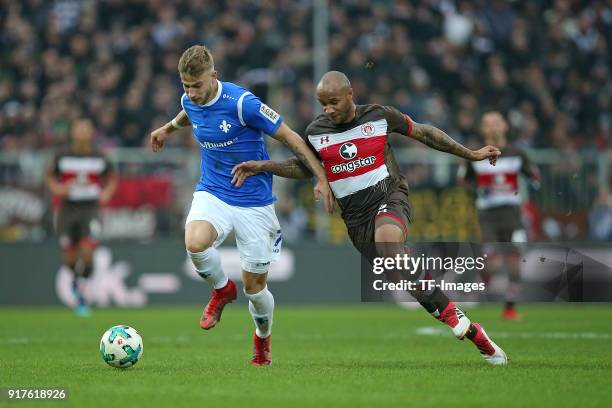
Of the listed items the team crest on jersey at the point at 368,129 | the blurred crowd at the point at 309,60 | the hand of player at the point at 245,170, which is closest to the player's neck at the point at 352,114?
the team crest on jersey at the point at 368,129

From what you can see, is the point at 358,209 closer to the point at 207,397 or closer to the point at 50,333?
the point at 207,397

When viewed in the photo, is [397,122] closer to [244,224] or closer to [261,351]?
[244,224]

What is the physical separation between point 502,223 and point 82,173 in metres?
6.48

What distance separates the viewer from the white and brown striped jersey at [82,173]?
16391 mm

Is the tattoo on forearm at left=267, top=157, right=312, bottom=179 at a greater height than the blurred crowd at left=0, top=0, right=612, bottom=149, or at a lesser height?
lesser

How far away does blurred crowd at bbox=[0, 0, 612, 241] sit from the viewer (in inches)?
780

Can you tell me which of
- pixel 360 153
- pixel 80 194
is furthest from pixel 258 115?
pixel 80 194

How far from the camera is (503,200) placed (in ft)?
51.1

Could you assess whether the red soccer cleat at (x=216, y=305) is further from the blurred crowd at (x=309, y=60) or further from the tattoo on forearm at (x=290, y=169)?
the blurred crowd at (x=309, y=60)

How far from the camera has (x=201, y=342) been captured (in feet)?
37.8

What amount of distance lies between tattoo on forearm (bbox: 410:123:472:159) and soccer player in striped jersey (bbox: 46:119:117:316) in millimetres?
8618

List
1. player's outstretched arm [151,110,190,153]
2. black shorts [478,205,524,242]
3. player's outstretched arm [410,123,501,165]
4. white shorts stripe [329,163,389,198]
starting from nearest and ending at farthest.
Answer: player's outstretched arm [410,123,501,165] < white shorts stripe [329,163,389,198] < player's outstretched arm [151,110,190,153] < black shorts [478,205,524,242]

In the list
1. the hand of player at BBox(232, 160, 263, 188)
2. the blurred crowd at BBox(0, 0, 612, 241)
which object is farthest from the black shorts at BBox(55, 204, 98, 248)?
the hand of player at BBox(232, 160, 263, 188)

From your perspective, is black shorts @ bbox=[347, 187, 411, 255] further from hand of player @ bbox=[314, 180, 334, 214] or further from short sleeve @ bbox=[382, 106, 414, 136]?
hand of player @ bbox=[314, 180, 334, 214]
